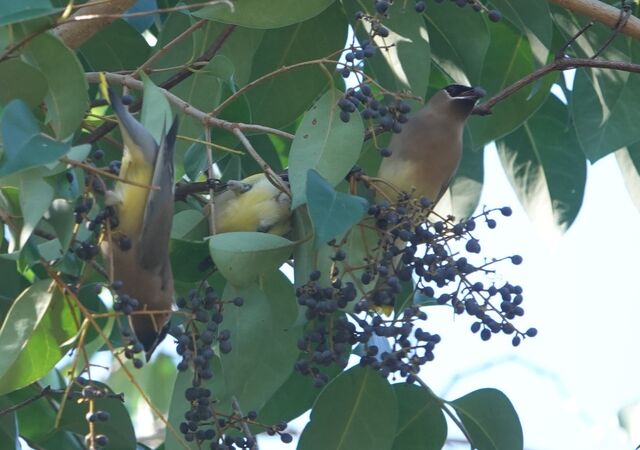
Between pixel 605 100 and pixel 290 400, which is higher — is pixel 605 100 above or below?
above

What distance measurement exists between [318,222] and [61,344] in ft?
2.05

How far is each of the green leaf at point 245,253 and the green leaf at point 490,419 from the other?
648mm

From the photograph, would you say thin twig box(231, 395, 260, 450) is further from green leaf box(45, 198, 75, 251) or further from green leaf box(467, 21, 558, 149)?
green leaf box(467, 21, 558, 149)

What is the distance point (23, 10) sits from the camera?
6.47 feet

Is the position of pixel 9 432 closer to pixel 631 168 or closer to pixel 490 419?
pixel 490 419

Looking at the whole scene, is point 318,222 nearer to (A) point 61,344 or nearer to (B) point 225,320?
(B) point 225,320

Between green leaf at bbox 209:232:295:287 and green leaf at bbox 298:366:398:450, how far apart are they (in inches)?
16.0

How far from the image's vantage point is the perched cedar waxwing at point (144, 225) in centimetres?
221

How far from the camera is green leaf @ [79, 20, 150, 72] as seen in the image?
3.02 meters

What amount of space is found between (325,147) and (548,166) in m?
1.37

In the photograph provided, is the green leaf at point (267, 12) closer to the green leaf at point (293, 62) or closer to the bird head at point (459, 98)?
the green leaf at point (293, 62)

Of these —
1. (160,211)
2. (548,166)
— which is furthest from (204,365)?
(548,166)

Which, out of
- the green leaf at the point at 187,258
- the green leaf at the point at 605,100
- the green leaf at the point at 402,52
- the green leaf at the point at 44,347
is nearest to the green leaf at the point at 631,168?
the green leaf at the point at 605,100

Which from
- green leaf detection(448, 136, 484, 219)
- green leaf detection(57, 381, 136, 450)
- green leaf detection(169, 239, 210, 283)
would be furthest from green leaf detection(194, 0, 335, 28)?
green leaf detection(448, 136, 484, 219)
